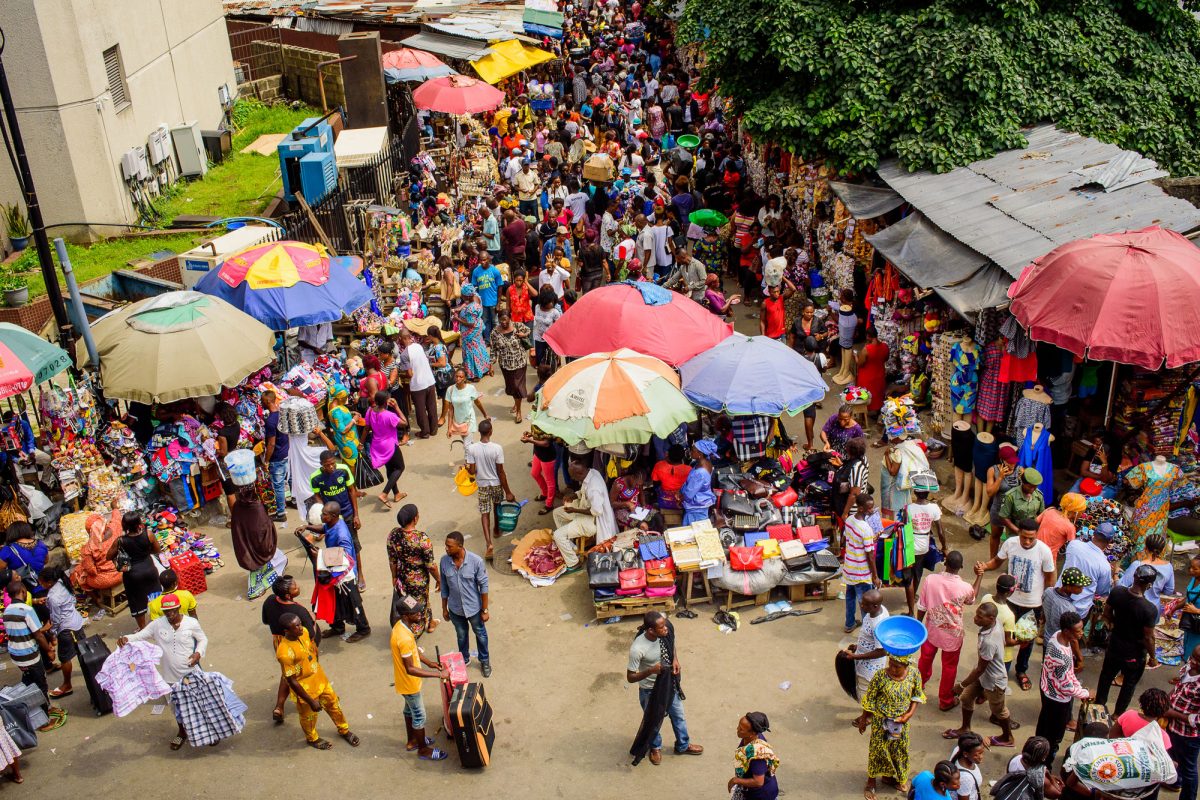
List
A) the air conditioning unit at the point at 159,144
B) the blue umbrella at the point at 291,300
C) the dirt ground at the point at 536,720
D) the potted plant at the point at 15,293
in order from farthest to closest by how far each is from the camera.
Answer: the air conditioning unit at the point at 159,144, the potted plant at the point at 15,293, the blue umbrella at the point at 291,300, the dirt ground at the point at 536,720

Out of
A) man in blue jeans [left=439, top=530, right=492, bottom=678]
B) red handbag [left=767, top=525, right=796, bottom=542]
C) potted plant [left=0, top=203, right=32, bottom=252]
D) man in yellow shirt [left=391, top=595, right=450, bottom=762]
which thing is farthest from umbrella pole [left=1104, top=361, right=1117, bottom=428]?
potted plant [left=0, top=203, right=32, bottom=252]

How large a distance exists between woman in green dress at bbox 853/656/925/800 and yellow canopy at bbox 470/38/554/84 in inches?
783

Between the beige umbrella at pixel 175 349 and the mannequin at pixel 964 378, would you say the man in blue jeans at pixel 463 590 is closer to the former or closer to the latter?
the beige umbrella at pixel 175 349

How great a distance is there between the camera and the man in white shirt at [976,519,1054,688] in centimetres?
887

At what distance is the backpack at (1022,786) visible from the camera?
692cm

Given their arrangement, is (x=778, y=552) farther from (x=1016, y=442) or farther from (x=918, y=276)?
(x=918, y=276)

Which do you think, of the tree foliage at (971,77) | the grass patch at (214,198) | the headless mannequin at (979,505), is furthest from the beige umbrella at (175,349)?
the tree foliage at (971,77)

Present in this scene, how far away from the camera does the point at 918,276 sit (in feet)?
40.4

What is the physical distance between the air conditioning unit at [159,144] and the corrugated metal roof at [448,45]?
748cm

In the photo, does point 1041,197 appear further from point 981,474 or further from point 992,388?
point 981,474

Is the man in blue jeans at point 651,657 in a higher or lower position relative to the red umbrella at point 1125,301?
lower

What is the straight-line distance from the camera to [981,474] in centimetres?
1120

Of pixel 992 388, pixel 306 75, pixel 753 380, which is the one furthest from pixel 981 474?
pixel 306 75

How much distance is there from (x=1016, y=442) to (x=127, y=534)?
8861 mm
